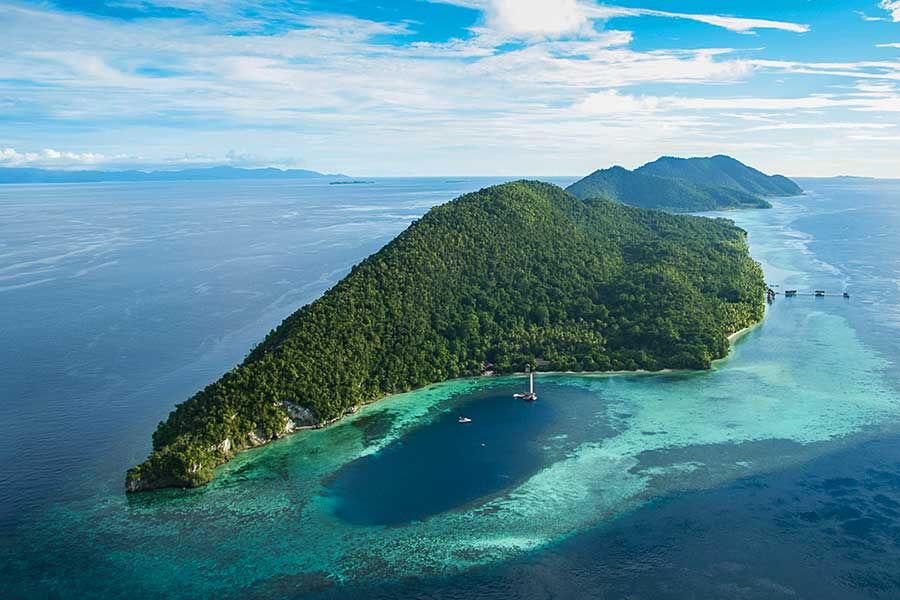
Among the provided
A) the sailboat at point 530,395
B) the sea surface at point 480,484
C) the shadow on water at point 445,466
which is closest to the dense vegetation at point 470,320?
the sea surface at point 480,484

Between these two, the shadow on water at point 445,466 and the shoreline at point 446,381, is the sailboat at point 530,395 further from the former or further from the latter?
the shoreline at point 446,381

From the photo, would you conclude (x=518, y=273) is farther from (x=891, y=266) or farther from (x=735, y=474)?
(x=891, y=266)

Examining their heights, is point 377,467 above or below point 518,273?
below

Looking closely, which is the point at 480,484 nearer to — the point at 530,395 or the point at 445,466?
the point at 445,466

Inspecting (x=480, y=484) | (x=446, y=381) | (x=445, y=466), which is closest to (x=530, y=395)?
(x=446, y=381)

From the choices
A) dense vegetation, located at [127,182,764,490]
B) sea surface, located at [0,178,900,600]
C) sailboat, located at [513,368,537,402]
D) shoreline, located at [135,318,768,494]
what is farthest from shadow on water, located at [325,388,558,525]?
dense vegetation, located at [127,182,764,490]

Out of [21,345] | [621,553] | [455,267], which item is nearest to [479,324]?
[455,267]
